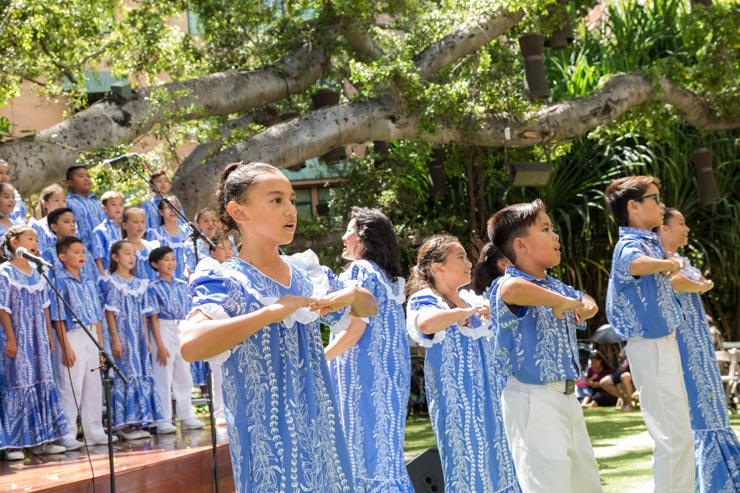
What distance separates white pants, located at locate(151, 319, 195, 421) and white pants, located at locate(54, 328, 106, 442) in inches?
24.8

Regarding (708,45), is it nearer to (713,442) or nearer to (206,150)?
(206,150)

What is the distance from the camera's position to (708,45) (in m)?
12.0

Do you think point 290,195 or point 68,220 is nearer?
point 290,195

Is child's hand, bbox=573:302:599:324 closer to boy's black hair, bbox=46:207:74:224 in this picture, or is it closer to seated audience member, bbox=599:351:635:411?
boy's black hair, bbox=46:207:74:224

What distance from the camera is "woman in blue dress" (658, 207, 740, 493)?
598 cm

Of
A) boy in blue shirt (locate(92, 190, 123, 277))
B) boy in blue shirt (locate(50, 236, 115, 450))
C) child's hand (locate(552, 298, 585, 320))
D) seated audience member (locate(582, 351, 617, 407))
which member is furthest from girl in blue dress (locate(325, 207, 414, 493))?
seated audience member (locate(582, 351, 617, 407))

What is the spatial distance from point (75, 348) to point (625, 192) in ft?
13.7

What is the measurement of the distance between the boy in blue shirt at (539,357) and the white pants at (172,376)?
13.9ft

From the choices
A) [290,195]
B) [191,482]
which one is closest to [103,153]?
[191,482]

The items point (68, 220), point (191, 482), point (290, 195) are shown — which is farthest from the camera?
point (68, 220)

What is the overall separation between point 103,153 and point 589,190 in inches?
357

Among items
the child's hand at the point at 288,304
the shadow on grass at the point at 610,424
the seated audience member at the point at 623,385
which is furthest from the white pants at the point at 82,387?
the seated audience member at the point at 623,385

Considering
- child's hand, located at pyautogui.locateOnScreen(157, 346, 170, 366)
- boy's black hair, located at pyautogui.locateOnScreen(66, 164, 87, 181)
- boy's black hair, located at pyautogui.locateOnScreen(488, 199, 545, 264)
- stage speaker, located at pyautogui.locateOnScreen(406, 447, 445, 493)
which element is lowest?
stage speaker, located at pyautogui.locateOnScreen(406, 447, 445, 493)

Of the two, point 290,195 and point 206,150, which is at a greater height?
point 206,150
